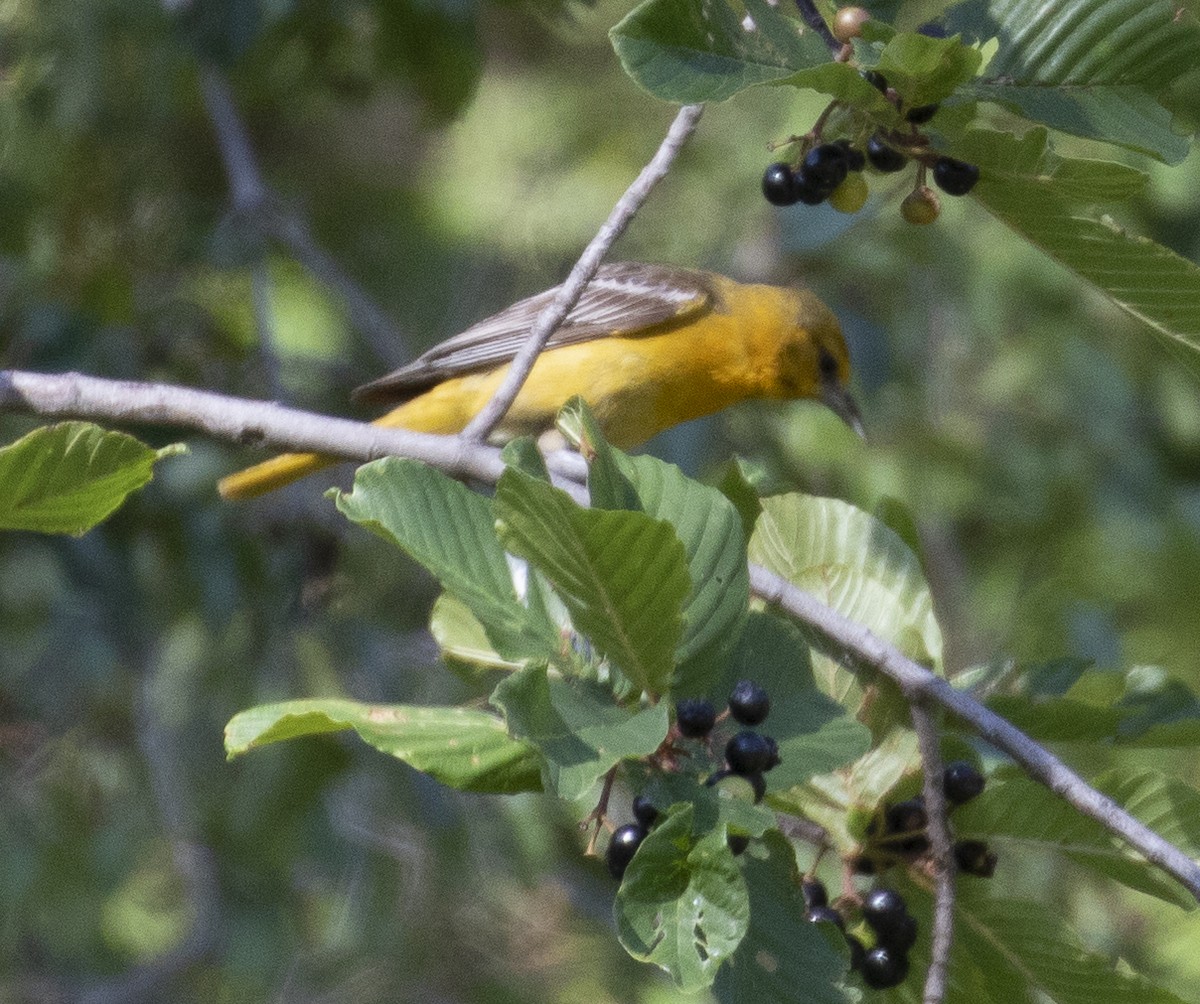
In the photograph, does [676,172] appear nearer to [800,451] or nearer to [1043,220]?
[800,451]

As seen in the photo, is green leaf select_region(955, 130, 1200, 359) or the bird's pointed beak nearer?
green leaf select_region(955, 130, 1200, 359)

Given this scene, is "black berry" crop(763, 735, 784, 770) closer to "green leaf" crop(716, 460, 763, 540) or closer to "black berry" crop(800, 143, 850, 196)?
"green leaf" crop(716, 460, 763, 540)

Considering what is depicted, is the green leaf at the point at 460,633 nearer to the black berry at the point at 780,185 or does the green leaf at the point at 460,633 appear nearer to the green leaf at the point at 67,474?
the green leaf at the point at 67,474

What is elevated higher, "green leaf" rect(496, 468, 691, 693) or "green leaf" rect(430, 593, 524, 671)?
"green leaf" rect(496, 468, 691, 693)

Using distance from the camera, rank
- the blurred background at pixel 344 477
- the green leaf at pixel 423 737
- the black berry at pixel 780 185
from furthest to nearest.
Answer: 1. the blurred background at pixel 344 477
2. the black berry at pixel 780 185
3. the green leaf at pixel 423 737

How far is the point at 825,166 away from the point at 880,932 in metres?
1.12

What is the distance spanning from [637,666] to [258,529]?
3061 millimetres

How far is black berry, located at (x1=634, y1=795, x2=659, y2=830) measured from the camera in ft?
5.91

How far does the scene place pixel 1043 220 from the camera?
2.10m

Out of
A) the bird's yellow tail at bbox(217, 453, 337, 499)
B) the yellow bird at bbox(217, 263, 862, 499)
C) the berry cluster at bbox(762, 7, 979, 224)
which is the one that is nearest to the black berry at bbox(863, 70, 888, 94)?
the berry cluster at bbox(762, 7, 979, 224)

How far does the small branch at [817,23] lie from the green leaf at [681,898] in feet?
3.61

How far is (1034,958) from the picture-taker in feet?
6.69

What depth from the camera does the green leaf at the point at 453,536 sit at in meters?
1.79

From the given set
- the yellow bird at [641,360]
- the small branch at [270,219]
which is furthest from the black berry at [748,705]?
the small branch at [270,219]
